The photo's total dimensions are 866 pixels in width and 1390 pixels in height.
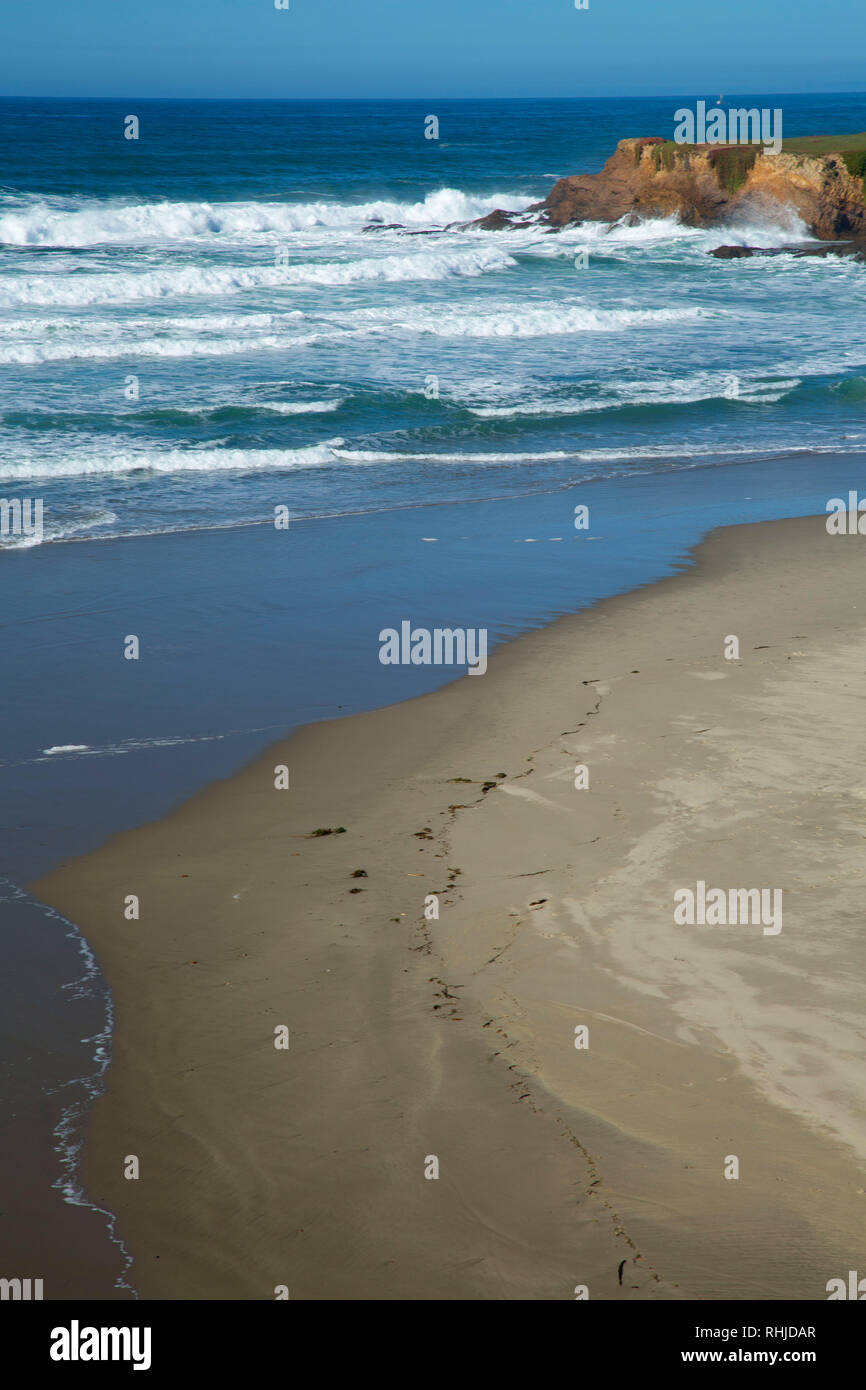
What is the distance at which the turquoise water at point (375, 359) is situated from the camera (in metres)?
14.5

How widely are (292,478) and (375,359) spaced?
7.01m

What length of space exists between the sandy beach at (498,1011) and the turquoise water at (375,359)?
663 centimetres

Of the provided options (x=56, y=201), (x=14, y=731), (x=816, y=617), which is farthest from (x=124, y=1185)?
(x=56, y=201)

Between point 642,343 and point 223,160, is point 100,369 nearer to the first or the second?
point 642,343

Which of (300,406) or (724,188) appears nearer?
(300,406)

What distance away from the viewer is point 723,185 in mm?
39500

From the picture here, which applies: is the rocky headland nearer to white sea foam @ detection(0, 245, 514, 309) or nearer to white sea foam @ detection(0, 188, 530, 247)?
white sea foam @ detection(0, 188, 530, 247)

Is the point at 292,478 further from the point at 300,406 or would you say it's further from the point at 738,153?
the point at 738,153

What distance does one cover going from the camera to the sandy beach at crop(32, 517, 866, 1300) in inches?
143

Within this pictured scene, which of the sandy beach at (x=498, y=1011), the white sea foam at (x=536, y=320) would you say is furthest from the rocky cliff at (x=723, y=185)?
the sandy beach at (x=498, y=1011)

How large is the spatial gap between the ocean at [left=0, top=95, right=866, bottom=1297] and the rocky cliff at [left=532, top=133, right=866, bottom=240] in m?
3.53

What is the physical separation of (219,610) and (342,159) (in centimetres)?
6120

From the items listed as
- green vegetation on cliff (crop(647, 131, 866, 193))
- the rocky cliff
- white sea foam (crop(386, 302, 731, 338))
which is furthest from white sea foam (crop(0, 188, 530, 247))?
white sea foam (crop(386, 302, 731, 338))

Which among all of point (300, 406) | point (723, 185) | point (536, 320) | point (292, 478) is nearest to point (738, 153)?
point (723, 185)
